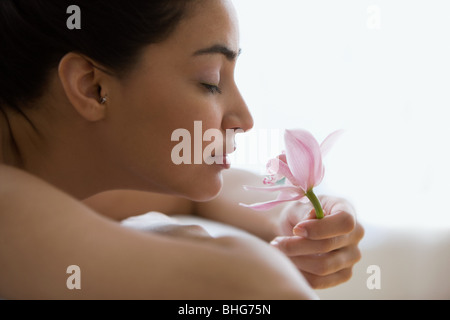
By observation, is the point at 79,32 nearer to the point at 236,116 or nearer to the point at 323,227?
the point at 236,116

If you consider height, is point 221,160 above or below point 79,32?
below

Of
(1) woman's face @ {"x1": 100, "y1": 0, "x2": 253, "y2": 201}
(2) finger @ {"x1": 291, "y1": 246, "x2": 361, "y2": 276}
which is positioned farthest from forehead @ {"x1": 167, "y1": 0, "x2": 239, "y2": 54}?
(2) finger @ {"x1": 291, "y1": 246, "x2": 361, "y2": 276}

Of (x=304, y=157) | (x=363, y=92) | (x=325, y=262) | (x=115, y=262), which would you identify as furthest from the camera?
(x=363, y=92)

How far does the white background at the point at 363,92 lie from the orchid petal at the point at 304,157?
0.52 meters

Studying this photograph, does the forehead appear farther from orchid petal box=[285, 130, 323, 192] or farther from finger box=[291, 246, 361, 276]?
finger box=[291, 246, 361, 276]

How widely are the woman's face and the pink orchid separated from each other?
0.07 m

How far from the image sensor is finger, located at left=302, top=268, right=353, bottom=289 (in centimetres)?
56

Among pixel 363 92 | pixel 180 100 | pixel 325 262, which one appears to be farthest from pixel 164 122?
pixel 363 92

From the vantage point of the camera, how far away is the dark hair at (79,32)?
451 millimetres

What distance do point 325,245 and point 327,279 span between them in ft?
0.20

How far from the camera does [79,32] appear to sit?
453 mm
